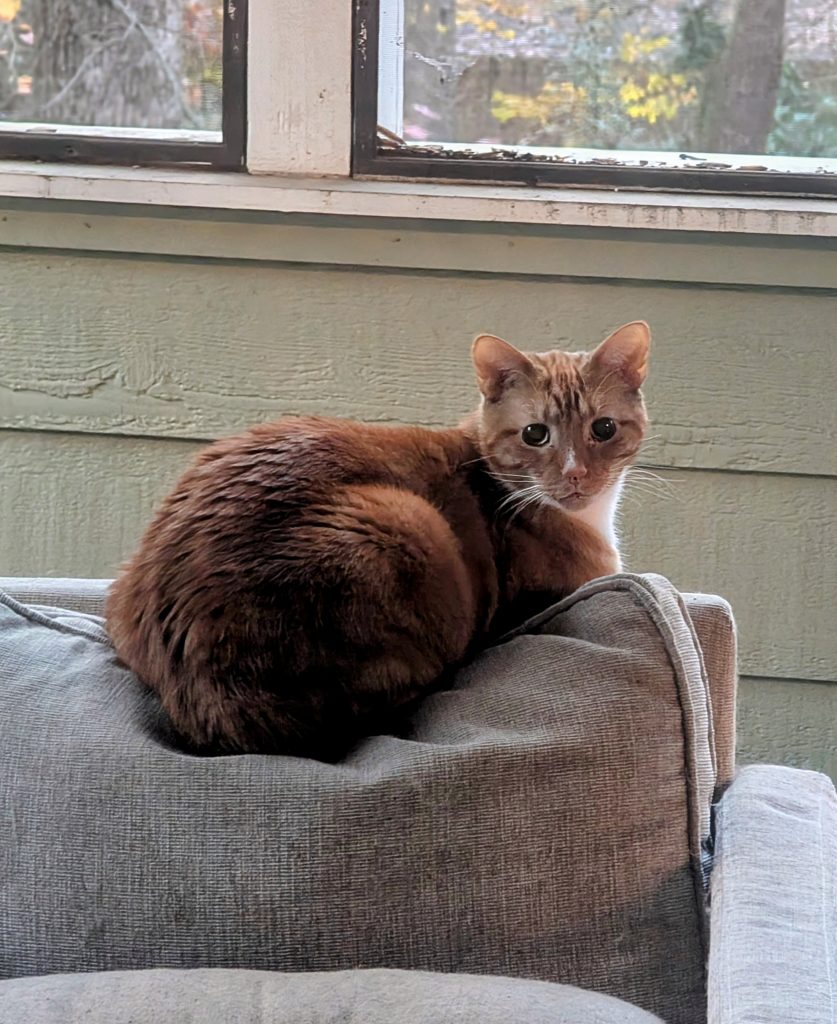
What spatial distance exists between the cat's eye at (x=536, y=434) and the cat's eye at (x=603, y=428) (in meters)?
0.06

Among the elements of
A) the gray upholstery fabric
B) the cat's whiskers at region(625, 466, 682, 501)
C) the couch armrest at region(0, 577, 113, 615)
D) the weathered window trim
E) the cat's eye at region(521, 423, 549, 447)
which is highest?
the weathered window trim

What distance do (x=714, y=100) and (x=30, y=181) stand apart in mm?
1029

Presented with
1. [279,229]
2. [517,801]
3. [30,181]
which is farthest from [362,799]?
[30,181]

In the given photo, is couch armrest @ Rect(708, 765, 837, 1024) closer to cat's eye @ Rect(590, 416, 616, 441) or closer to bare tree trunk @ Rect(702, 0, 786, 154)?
cat's eye @ Rect(590, 416, 616, 441)

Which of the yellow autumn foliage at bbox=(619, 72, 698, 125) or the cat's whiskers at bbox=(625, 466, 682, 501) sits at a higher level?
the yellow autumn foliage at bbox=(619, 72, 698, 125)

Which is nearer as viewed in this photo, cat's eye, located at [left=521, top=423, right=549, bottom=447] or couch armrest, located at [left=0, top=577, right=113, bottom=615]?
couch armrest, located at [left=0, top=577, right=113, bottom=615]

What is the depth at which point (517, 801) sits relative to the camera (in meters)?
0.91

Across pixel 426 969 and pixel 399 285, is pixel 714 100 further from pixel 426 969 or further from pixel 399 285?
pixel 426 969

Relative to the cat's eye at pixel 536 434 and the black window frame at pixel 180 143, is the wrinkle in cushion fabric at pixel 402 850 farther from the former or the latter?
the black window frame at pixel 180 143

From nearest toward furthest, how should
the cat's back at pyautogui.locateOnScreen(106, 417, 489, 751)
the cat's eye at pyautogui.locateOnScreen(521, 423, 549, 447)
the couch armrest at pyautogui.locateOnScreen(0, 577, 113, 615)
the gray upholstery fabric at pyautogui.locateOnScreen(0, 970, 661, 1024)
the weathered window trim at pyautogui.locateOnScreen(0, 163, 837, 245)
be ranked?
the gray upholstery fabric at pyautogui.locateOnScreen(0, 970, 661, 1024) < the cat's back at pyautogui.locateOnScreen(106, 417, 489, 751) < the couch armrest at pyautogui.locateOnScreen(0, 577, 113, 615) < the cat's eye at pyautogui.locateOnScreen(521, 423, 549, 447) < the weathered window trim at pyautogui.locateOnScreen(0, 163, 837, 245)

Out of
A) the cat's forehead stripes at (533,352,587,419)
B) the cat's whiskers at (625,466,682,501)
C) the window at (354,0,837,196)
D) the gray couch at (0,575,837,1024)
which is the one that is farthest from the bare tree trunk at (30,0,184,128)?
the gray couch at (0,575,837,1024)

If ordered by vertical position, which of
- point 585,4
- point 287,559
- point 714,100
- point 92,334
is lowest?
point 287,559

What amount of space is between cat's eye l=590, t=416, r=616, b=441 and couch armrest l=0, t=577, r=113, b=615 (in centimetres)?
60

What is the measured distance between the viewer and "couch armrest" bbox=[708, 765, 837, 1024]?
768 mm
